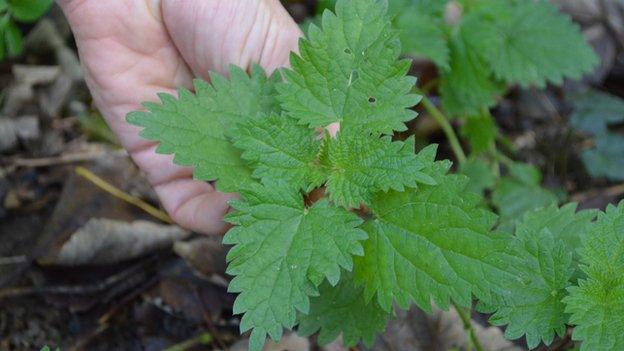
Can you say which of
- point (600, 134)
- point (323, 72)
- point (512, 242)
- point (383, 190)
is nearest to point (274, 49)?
point (323, 72)

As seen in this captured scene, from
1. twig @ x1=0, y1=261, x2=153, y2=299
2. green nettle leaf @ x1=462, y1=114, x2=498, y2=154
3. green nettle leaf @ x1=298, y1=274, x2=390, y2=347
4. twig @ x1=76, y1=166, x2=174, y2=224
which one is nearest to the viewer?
green nettle leaf @ x1=298, y1=274, x2=390, y2=347

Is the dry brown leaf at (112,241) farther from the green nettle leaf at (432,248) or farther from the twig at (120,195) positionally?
the green nettle leaf at (432,248)

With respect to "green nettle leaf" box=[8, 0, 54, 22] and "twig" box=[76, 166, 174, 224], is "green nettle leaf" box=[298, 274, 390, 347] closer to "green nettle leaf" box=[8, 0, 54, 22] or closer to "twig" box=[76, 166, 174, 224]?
"twig" box=[76, 166, 174, 224]

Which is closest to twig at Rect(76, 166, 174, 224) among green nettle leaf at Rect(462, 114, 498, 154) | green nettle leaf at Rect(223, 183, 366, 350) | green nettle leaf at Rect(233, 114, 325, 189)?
green nettle leaf at Rect(233, 114, 325, 189)

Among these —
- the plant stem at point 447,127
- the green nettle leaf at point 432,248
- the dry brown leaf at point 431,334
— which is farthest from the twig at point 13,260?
the plant stem at point 447,127

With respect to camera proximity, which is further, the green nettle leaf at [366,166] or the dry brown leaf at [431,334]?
the dry brown leaf at [431,334]

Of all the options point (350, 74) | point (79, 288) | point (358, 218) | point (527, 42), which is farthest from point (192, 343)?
Result: point (527, 42)
